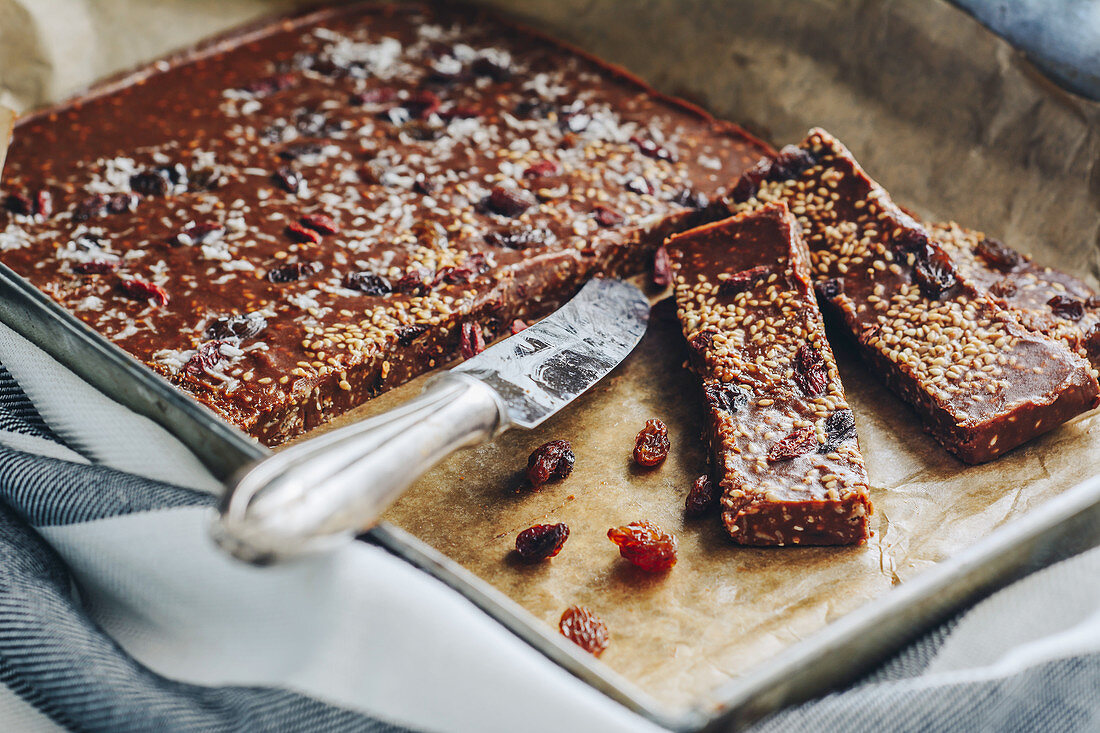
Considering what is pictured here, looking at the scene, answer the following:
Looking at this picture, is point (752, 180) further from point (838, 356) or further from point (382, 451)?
point (382, 451)

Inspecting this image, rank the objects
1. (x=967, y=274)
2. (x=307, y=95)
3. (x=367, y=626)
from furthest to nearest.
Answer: (x=307, y=95)
(x=967, y=274)
(x=367, y=626)

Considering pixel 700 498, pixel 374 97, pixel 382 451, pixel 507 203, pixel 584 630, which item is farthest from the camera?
pixel 374 97

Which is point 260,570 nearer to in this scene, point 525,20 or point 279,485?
point 279,485

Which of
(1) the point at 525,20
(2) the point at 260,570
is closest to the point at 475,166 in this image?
(1) the point at 525,20

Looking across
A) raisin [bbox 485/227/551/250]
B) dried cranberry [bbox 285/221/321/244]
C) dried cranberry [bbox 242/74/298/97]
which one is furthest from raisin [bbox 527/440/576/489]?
dried cranberry [bbox 242/74/298/97]

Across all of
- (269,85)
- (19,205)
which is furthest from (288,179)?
(19,205)

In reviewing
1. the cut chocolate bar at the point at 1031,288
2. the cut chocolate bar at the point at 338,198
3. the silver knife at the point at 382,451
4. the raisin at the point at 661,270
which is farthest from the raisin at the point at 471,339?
the cut chocolate bar at the point at 1031,288

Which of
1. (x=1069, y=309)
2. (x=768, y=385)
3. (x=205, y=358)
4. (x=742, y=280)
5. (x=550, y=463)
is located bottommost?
(x=205, y=358)
